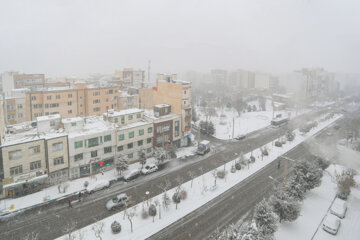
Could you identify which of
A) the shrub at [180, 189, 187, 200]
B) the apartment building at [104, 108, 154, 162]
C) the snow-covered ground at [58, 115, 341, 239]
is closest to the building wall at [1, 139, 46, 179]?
the apartment building at [104, 108, 154, 162]

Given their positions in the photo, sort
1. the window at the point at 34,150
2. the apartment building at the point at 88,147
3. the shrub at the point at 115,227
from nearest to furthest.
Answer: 1. the shrub at the point at 115,227
2. the window at the point at 34,150
3. the apartment building at the point at 88,147

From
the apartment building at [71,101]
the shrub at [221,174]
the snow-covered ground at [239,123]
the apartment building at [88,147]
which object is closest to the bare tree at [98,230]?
the apartment building at [88,147]

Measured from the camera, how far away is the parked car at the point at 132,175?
29816 mm

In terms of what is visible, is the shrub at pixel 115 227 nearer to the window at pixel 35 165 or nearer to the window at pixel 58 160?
the window at pixel 58 160

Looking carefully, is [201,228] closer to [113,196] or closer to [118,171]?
[113,196]

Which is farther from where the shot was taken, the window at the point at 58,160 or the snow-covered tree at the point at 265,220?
the window at the point at 58,160

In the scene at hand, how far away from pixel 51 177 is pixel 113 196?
28.4 ft

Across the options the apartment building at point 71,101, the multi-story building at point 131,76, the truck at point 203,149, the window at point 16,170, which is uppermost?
the multi-story building at point 131,76

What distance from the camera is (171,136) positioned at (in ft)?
133

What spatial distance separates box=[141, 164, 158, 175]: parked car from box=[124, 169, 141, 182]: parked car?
713 millimetres

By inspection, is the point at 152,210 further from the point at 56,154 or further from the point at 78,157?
the point at 56,154

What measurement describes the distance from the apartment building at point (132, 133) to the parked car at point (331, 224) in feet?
79.4

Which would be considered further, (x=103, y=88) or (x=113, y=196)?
(x=103, y=88)

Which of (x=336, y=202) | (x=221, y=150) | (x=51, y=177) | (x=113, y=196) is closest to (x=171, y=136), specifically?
(x=221, y=150)
